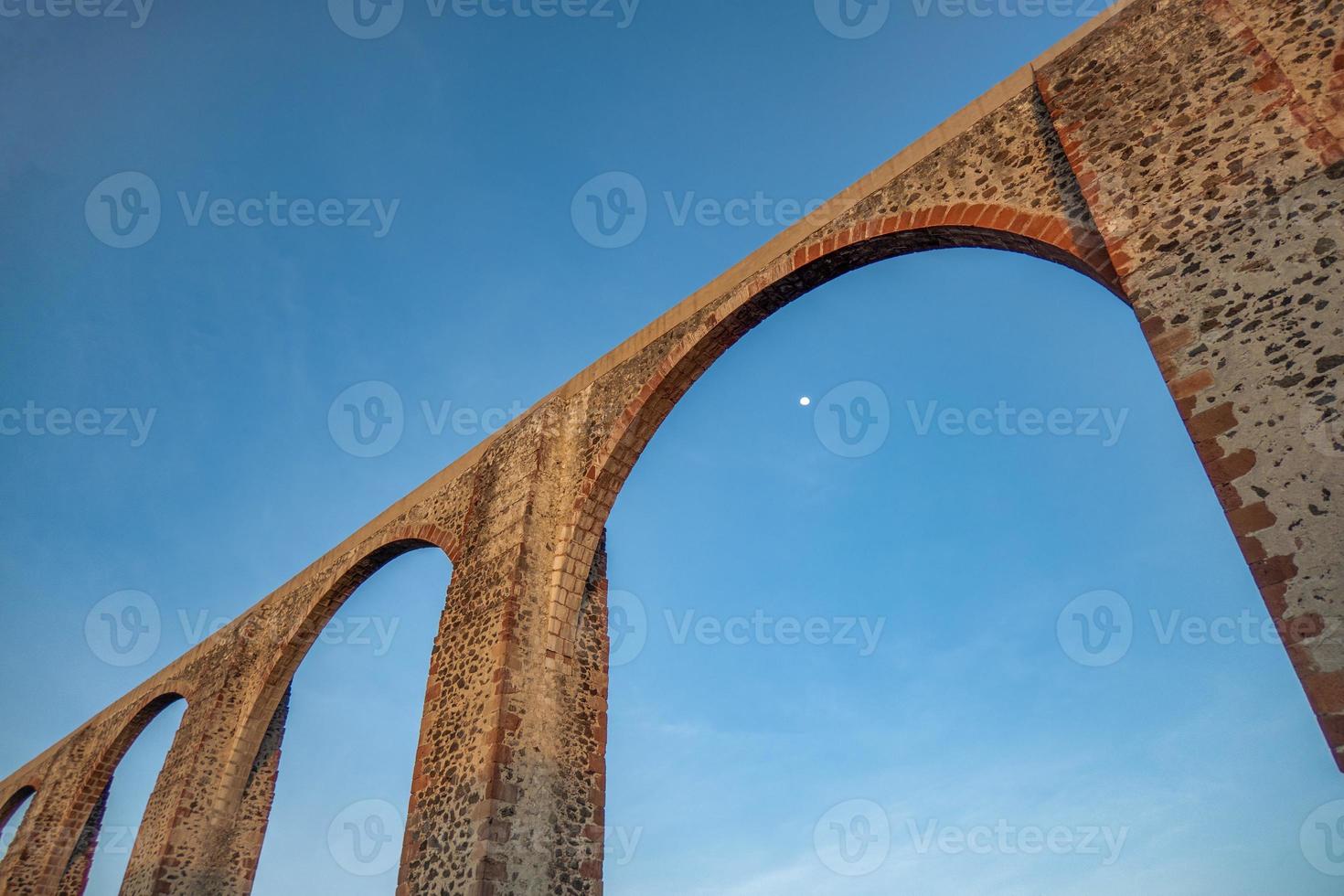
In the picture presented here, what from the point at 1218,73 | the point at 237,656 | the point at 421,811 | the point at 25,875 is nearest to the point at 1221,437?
the point at 1218,73

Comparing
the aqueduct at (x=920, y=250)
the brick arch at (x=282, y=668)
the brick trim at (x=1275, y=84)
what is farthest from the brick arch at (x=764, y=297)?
the brick arch at (x=282, y=668)

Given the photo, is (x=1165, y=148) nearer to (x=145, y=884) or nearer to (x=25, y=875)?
(x=145, y=884)

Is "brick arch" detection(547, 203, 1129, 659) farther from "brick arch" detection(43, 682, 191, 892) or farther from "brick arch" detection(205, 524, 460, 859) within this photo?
"brick arch" detection(43, 682, 191, 892)

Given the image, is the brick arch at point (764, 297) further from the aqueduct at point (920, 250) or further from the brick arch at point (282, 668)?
the brick arch at point (282, 668)

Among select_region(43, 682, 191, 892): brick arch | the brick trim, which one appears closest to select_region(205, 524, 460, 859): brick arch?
select_region(43, 682, 191, 892): brick arch

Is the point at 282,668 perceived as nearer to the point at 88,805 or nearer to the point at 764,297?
the point at 88,805

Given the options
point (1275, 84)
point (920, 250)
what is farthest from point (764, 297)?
point (1275, 84)
